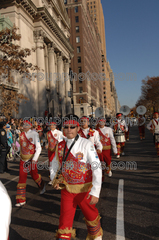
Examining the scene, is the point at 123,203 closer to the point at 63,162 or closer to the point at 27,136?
the point at 63,162

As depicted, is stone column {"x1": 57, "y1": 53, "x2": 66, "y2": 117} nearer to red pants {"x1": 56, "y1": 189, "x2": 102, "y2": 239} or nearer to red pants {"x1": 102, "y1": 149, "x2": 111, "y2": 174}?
red pants {"x1": 102, "y1": 149, "x2": 111, "y2": 174}

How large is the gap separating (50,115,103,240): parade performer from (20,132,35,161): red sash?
2.52 m

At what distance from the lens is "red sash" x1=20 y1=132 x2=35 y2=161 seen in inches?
209

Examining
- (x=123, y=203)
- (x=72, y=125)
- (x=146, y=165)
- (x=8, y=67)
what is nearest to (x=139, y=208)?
(x=123, y=203)

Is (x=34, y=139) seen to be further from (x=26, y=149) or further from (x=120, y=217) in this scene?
(x=120, y=217)

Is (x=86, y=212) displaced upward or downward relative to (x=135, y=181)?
upward

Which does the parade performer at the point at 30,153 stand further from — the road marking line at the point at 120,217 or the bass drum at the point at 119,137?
the bass drum at the point at 119,137

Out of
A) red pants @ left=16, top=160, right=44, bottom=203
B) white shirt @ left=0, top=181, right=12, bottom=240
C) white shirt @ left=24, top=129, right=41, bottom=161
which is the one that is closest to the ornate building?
white shirt @ left=24, top=129, right=41, bottom=161

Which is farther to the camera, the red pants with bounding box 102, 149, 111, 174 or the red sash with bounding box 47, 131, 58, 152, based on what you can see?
the red sash with bounding box 47, 131, 58, 152

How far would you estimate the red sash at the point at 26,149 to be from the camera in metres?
5.30

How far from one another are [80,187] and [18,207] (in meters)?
2.75

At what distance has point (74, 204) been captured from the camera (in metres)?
2.68

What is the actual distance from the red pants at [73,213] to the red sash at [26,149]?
2.78 m

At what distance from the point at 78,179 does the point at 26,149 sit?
9.55 feet
